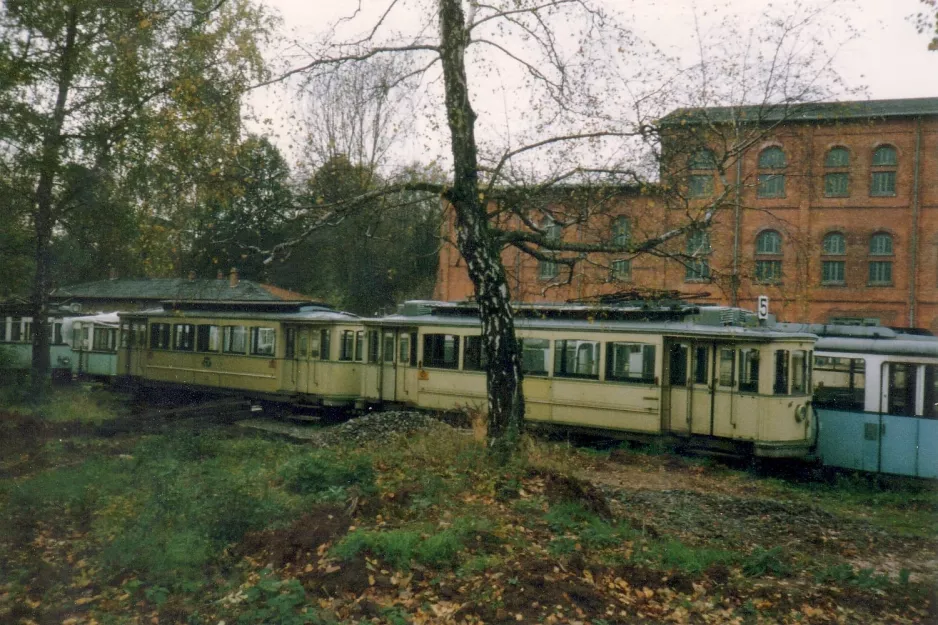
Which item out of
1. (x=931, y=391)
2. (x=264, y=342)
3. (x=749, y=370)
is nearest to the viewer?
(x=931, y=391)

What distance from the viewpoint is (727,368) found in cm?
1415

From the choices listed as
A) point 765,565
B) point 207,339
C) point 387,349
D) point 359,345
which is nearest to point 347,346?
point 359,345

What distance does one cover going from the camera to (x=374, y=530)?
7543mm

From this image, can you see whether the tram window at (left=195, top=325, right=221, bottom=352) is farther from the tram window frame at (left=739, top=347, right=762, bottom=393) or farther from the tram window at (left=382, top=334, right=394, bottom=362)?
the tram window frame at (left=739, top=347, right=762, bottom=393)

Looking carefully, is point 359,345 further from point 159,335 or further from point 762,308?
point 762,308

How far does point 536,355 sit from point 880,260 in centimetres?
2097

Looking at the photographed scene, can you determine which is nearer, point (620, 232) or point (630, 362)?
point (620, 232)

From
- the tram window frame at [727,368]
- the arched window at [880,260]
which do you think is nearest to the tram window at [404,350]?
the tram window frame at [727,368]

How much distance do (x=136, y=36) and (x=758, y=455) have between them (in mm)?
12566

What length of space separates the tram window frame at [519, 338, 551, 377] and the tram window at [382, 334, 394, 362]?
4.13 meters

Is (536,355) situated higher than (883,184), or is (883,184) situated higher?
(883,184)

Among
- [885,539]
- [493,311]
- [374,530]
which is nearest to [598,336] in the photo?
[493,311]

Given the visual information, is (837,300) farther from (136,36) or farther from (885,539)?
(136,36)

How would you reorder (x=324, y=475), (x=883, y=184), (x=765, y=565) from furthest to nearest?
1. (x=883, y=184)
2. (x=324, y=475)
3. (x=765, y=565)
